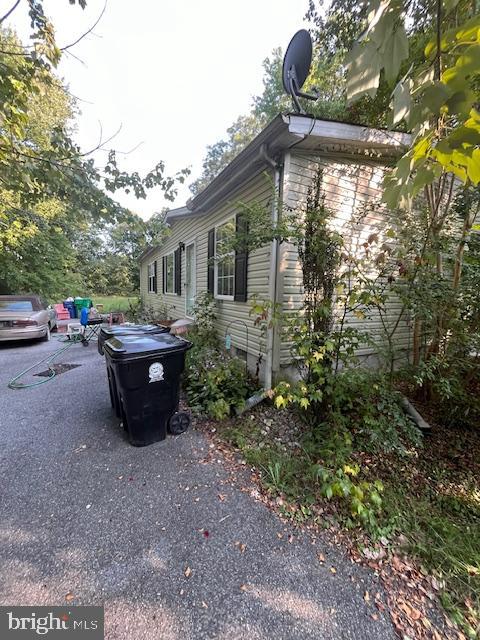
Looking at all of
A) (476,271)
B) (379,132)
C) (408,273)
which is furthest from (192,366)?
(379,132)

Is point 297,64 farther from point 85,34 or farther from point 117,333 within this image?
point 117,333

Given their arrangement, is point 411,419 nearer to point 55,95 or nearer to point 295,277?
point 295,277

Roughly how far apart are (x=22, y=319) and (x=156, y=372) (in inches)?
244

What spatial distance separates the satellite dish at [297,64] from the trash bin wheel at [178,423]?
405cm

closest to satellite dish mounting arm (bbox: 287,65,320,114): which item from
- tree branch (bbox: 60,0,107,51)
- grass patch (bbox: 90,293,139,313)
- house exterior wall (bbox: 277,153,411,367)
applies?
house exterior wall (bbox: 277,153,411,367)

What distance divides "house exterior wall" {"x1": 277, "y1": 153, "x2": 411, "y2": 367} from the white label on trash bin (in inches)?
64.6

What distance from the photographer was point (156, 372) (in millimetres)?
2768

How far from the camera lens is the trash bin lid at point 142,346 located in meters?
2.63

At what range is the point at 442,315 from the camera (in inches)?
123

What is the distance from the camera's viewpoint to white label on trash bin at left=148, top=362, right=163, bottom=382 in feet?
8.98

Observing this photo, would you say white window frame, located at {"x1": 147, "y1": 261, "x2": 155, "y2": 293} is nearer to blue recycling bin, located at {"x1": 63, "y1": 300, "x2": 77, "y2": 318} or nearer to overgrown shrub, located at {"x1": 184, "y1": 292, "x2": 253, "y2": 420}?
blue recycling bin, located at {"x1": 63, "y1": 300, "x2": 77, "y2": 318}

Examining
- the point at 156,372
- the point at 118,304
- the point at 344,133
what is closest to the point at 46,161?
the point at 156,372

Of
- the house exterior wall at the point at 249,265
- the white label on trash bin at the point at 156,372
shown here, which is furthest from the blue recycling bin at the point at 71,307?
the white label on trash bin at the point at 156,372

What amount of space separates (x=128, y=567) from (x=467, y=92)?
267 centimetres
